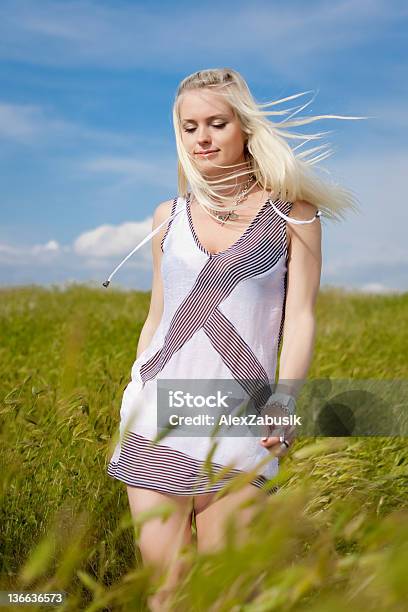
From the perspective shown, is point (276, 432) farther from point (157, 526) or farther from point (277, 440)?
point (157, 526)

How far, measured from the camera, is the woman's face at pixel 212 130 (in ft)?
8.96

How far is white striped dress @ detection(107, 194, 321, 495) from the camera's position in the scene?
8.11 feet

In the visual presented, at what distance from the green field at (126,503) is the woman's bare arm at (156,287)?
0.28 m

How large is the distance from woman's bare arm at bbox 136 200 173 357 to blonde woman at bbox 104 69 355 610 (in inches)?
0.8

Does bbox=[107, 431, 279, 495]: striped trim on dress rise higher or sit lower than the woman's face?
lower

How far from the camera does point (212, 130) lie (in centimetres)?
274

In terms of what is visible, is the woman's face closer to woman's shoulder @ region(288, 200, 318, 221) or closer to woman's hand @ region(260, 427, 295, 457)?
woman's shoulder @ region(288, 200, 318, 221)

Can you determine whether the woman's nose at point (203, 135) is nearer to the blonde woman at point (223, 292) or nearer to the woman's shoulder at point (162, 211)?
the blonde woman at point (223, 292)

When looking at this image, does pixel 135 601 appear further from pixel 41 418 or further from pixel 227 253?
pixel 41 418

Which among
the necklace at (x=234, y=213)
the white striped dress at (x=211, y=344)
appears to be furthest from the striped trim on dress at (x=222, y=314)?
the necklace at (x=234, y=213)

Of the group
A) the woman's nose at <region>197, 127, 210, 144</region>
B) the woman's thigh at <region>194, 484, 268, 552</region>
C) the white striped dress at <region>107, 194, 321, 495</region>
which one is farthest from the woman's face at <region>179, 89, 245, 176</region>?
the woman's thigh at <region>194, 484, 268, 552</region>

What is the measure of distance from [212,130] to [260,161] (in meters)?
0.20

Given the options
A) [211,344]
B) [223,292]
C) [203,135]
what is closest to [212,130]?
[203,135]

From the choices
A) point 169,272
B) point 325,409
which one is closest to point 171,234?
point 169,272
